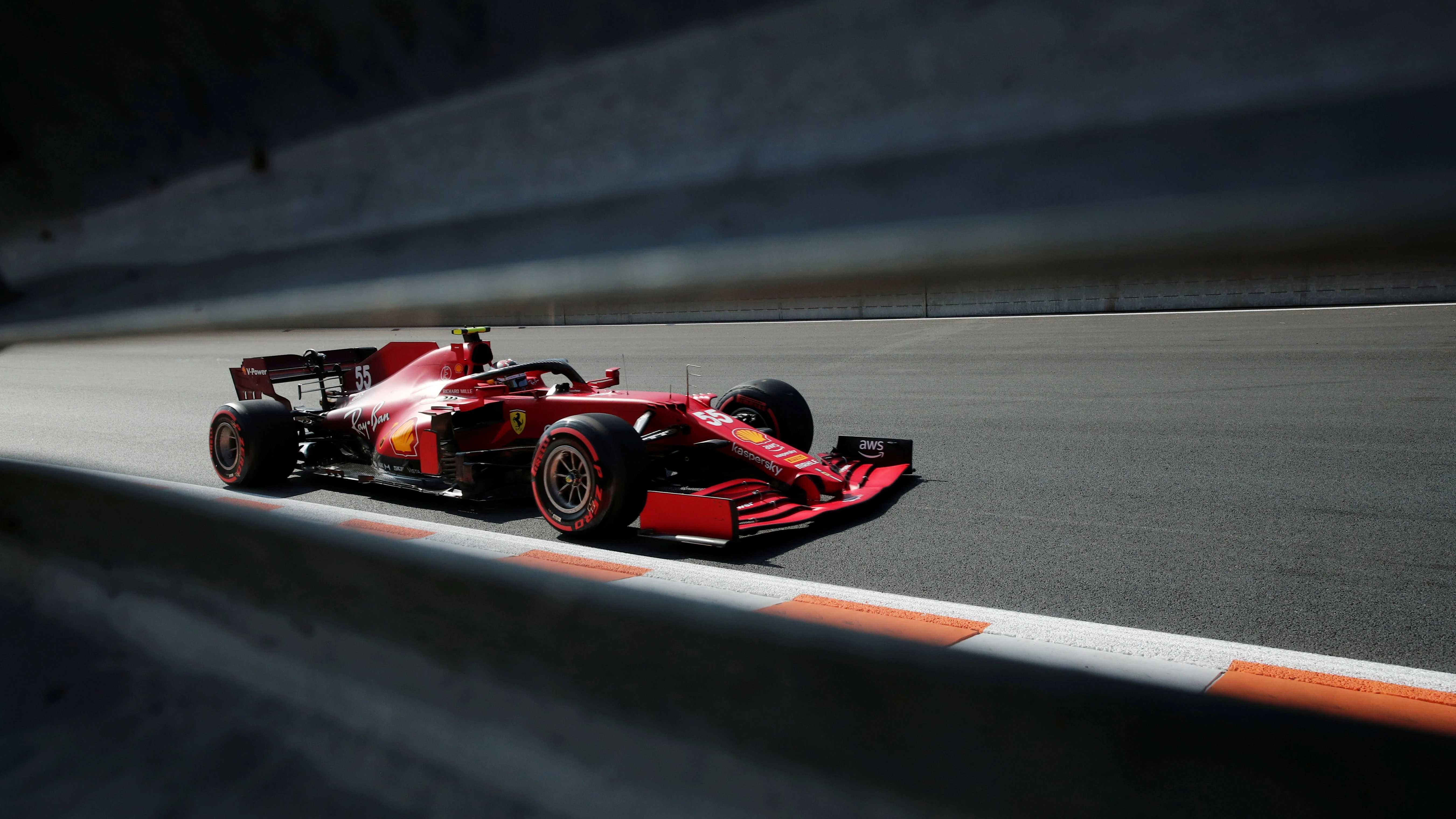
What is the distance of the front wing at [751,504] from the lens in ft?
14.5

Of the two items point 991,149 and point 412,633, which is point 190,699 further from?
point 991,149

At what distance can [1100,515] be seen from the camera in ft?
16.0

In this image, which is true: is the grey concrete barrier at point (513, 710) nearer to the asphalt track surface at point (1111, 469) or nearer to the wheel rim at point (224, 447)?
the asphalt track surface at point (1111, 469)

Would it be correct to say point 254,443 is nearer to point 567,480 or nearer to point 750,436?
point 567,480

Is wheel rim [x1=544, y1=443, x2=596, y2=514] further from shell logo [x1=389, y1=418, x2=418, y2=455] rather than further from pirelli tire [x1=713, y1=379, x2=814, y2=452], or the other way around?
pirelli tire [x1=713, y1=379, x2=814, y2=452]

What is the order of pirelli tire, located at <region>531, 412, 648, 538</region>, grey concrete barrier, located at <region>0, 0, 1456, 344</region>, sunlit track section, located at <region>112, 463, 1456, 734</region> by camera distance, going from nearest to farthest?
grey concrete barrier, located at <region>0, 0, 1456, 344</region>, sunlit track section, located at <region>112, 463, 1456, 734</region>, pirelli tire, located at <region>531, 412, 648, 538</region>

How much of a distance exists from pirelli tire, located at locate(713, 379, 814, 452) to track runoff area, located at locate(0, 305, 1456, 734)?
0.87 metres

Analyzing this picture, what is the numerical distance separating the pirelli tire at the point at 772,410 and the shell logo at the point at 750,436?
29.4 inches

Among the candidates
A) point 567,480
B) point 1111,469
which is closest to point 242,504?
point 567,480

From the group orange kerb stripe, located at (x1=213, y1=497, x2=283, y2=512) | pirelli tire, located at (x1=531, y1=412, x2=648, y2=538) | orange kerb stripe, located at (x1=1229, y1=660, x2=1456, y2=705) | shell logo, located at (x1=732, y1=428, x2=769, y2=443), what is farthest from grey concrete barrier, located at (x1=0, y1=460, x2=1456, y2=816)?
shell logo, located at (x1=732, y1=428, x2=769, y2=443)

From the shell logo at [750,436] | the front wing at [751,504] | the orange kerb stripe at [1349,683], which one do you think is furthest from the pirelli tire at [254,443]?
the orange kerb stripe at [1349,683]

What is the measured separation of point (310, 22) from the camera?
0.91 metres

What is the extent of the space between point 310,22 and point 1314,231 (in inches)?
34.9

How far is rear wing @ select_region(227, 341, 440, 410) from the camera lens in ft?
22.6
